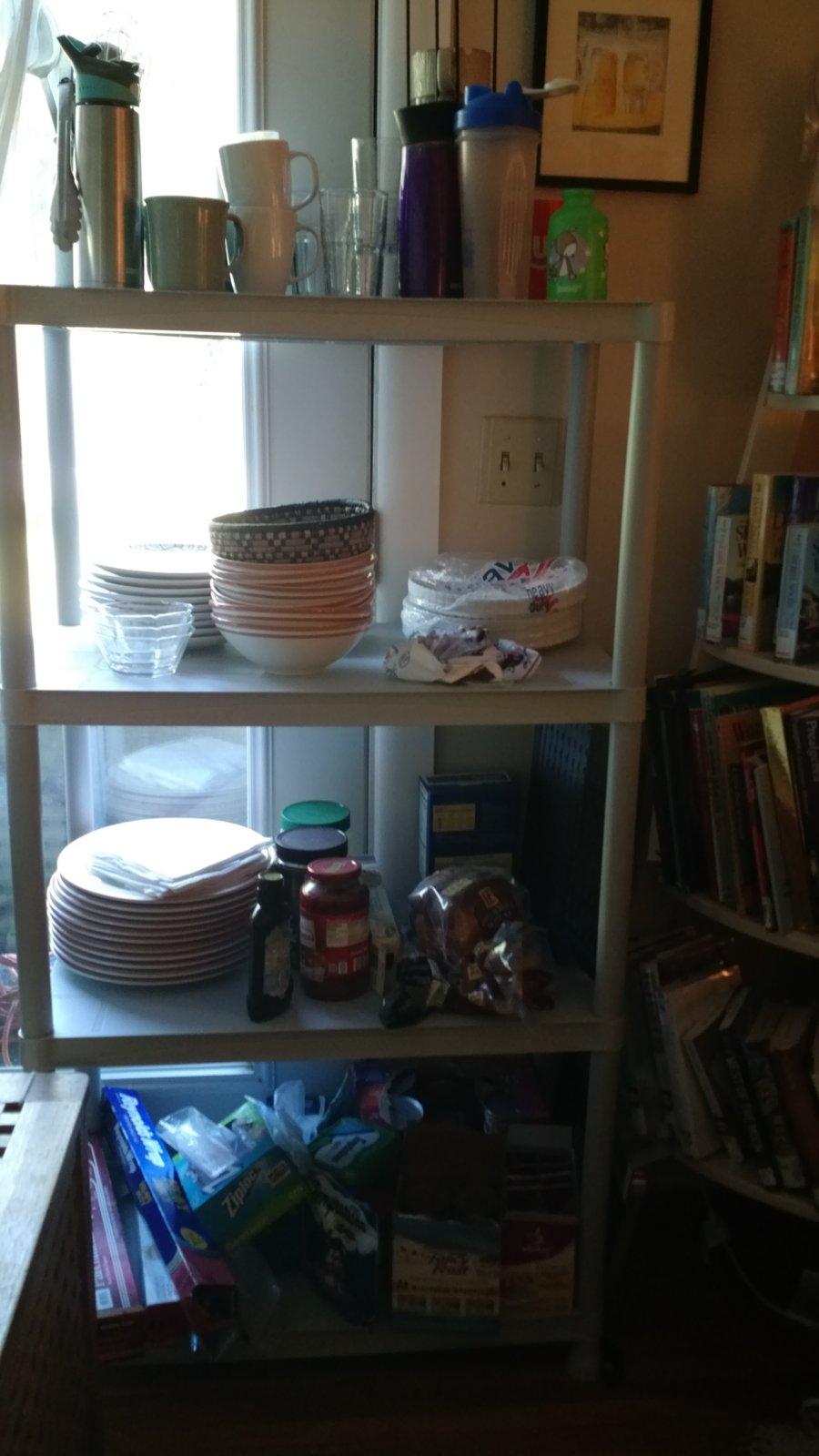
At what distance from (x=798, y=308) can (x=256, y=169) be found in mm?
649

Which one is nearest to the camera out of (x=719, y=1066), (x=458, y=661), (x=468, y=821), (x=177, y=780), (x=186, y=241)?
(x=186, y=241)

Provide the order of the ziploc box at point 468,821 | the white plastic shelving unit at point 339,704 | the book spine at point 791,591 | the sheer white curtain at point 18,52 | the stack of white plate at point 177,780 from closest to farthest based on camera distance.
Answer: the white plastic shelving unit at point 339,704 → the sheer white curtain at point 18,52 → the book spine at point 791,591 → the ziploc box at point 468,821 → the stack of white plate at point 177,780

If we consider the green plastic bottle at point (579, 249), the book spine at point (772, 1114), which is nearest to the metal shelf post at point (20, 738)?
the green plastic bottle at point (579, 249)

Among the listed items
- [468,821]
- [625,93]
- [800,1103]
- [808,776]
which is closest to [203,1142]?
[468,821]

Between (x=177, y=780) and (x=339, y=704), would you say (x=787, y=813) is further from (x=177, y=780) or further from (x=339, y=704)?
(x=177, y=780)

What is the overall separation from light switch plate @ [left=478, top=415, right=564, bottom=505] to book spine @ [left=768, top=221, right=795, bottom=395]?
1.00 feet

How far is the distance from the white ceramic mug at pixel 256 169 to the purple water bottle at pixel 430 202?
0.14m

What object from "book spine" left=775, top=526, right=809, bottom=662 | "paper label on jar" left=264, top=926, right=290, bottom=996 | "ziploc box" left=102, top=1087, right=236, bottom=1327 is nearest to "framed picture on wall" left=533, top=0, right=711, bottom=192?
"book spine" left=775, top=526, right=809, bottom=662

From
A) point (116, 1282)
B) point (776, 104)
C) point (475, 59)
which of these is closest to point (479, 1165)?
point (116, 1282)

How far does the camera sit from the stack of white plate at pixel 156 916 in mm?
1496

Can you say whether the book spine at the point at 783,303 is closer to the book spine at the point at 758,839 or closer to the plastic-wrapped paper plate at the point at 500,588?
the plastic-wrapped paper plate at the point at 500,588

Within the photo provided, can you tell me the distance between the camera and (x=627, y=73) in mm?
1589

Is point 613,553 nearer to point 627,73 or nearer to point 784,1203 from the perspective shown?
point 627,73

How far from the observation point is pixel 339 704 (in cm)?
133
